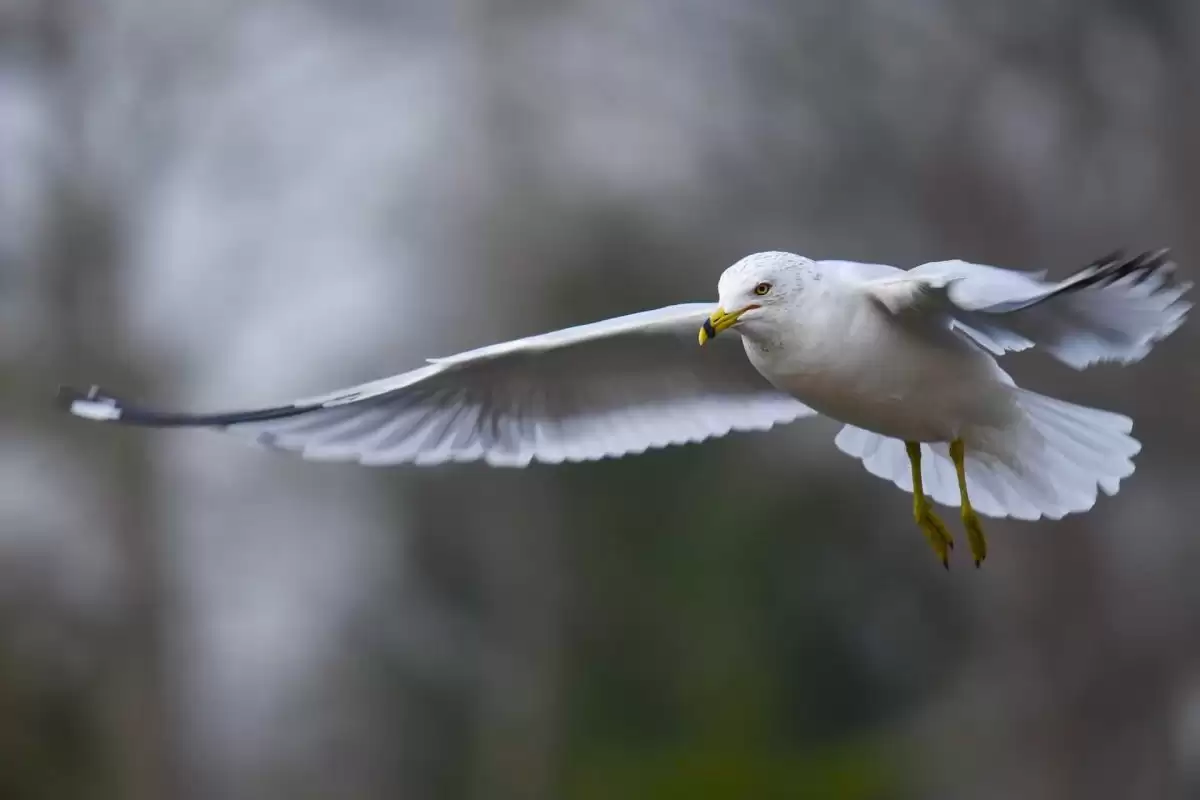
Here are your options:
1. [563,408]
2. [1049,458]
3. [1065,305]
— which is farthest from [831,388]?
[563,408]

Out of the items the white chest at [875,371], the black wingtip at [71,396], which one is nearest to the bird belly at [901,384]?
the white chest at [875,371]

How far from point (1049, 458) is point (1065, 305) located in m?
0.50

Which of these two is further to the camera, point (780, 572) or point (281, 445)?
point (780, 572)

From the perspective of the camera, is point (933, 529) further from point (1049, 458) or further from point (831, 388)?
point (831, 388)

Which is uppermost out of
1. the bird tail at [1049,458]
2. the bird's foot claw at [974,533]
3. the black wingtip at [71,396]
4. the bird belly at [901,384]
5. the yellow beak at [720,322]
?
the yellow beak at [720,322]

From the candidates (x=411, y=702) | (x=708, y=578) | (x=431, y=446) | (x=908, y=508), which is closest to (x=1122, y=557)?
(x=908, y=508)

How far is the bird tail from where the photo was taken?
2.07 m

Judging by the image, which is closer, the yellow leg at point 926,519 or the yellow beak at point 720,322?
the yellow beak at point 720,322

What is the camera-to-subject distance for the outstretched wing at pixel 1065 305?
61.3 inches

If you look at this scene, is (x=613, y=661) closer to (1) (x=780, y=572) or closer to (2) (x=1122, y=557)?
(1) (x=780, y=572)

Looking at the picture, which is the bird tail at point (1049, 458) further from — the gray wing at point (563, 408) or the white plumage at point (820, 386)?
the gray wing at point (563, 408)

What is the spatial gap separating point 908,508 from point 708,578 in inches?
34.1

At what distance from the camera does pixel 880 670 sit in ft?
19.8

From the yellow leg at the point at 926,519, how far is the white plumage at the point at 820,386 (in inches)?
1.9
